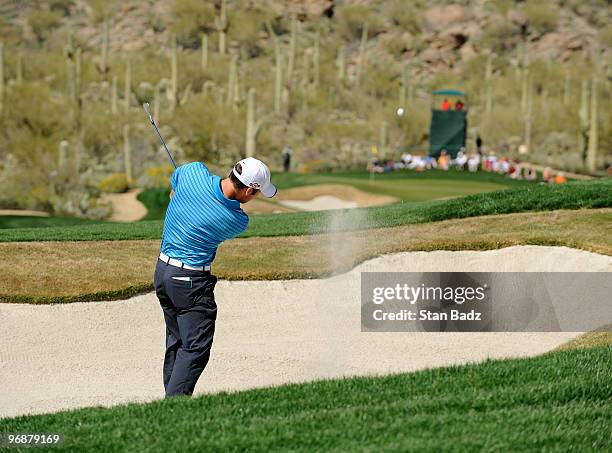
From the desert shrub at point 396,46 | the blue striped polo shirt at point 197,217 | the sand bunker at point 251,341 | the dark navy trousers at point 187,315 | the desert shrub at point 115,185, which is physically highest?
the desert shrub at point 396,46

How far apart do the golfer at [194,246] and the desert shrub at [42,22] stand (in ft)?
321

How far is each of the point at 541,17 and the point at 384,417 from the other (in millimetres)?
101954

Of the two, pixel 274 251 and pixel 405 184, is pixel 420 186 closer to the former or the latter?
pixel 405 184

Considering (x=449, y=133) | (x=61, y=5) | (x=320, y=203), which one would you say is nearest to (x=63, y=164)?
(x=320, y=203)

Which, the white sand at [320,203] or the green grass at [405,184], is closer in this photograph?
the white sand at [320,203]

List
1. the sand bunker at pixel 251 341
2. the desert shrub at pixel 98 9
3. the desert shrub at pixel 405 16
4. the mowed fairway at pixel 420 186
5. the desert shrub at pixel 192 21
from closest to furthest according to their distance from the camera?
the sand bunker at pixel 251 341
the mowed fairway at pixel 420 186
the desert shrub at pixel 192 21
the desert shrub at pixel 98 9
the desert shrub at pixel 405 16

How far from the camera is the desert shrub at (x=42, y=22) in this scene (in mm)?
101750

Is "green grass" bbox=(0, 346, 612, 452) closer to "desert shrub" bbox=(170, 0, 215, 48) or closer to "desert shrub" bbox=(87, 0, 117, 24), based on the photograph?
"desert shrub" bbox=(170, 0, 215, 48)

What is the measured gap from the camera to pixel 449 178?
41312 millimetres

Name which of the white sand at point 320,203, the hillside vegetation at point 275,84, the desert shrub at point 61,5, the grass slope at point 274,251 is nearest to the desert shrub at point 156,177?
the hillside vegetation at point 275,84

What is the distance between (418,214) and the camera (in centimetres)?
1794

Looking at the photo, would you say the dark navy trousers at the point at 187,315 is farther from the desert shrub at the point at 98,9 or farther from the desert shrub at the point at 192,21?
the desert shrub at the point at 98,9

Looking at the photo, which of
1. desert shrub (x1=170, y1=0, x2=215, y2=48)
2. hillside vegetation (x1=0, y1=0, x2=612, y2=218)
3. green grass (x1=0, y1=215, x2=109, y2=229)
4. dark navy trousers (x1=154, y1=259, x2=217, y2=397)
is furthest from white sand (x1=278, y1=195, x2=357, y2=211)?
desert shrub (x1=170, y1=0, x2=215, y2=48)

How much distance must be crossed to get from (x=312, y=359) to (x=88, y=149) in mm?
43206
